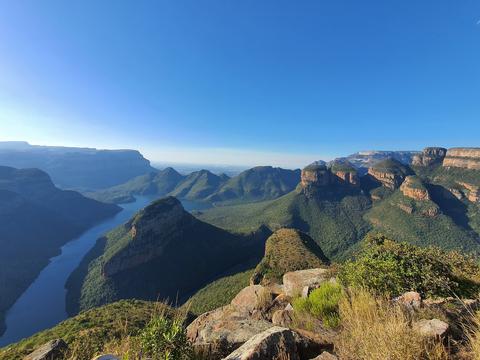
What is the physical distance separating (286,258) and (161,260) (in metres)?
68.4

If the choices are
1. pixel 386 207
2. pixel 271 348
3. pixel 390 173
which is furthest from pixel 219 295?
pixel 390 173

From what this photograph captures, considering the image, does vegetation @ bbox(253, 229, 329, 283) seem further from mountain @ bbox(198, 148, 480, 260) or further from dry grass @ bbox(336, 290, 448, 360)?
mountain @ bbox(198, 148, 480, 260)

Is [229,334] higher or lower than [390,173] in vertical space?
lower

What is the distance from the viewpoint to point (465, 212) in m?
147

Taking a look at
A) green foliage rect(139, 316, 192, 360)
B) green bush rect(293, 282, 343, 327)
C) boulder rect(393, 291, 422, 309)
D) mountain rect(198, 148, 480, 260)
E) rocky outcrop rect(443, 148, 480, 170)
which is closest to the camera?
green foliage rect(139, 316, 192, 360)

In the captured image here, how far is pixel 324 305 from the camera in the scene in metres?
7.96

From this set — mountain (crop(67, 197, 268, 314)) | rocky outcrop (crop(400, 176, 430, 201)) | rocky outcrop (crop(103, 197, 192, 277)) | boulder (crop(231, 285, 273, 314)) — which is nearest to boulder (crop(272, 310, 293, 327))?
→ boulder (crop(231, 285, 273, 314))

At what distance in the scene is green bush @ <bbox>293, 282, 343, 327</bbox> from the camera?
738 cm

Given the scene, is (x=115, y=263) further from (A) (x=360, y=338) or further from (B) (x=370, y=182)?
(B) (x=370, y=182)

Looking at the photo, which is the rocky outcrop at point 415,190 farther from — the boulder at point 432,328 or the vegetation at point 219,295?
the boulder at point 432,328

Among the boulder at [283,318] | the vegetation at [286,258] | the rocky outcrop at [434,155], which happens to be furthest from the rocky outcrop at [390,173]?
the boulder at [283,318]

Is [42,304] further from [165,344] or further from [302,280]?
[165,344]

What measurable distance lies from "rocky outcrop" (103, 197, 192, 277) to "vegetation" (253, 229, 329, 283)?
6070 centimetres

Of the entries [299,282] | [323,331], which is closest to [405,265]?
[323,331]
